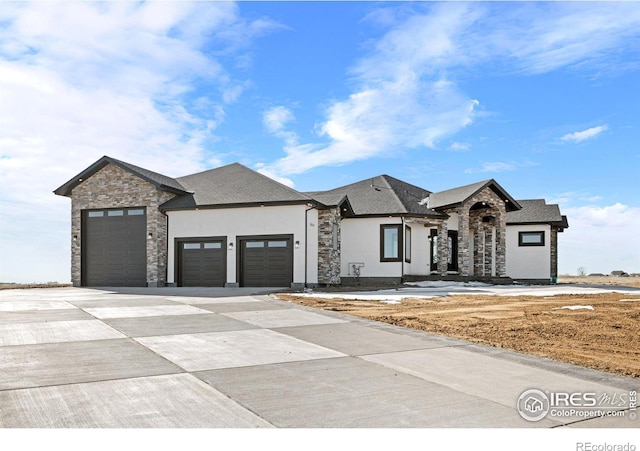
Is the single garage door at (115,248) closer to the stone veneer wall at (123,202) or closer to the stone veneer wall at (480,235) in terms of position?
the stone veneer wall at (123,202)

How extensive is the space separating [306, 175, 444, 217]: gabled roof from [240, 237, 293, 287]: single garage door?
10.5 feet

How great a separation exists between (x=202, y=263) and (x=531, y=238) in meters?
20.4

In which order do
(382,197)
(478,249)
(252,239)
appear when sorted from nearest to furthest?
(252,239)
(382,197)
(478,249)

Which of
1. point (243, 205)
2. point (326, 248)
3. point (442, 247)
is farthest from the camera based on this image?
point (442, 247)

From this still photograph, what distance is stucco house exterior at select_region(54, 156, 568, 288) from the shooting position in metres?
22.7

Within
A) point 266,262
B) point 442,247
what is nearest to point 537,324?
point 266,262

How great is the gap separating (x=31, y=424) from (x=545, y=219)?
31433 millimetres

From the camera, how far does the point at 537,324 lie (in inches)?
406

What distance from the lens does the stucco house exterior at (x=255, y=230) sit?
22.7 meters

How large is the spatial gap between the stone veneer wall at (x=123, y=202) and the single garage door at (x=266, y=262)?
163 inches

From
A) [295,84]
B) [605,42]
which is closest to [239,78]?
[295,84]

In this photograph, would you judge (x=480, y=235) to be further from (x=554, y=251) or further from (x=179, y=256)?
(x=179, y=256)

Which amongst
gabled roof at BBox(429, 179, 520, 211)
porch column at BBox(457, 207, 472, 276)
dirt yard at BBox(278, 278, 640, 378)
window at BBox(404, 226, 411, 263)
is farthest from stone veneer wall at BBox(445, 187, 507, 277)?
dirt yard at BBox(278, 278, 640, 378)
